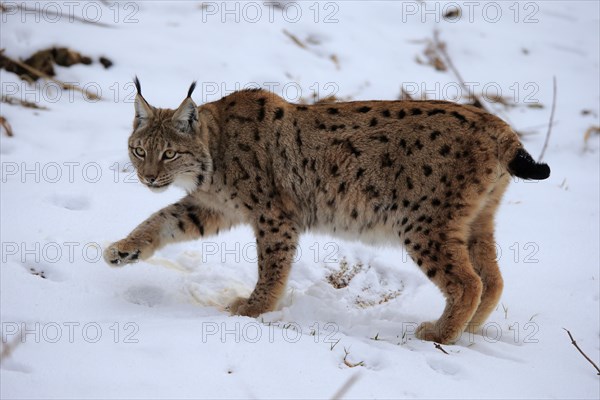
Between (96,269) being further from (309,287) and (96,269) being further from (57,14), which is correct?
(57,14)

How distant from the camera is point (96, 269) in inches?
226

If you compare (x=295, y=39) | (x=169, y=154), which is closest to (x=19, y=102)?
(x=169, y=154)

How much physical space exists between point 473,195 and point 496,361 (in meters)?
1.17

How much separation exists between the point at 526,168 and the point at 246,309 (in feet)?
7.40

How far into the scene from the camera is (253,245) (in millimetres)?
6836

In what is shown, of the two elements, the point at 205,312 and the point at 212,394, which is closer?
the point at 212,394

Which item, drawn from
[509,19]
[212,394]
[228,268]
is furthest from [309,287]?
[509,19]

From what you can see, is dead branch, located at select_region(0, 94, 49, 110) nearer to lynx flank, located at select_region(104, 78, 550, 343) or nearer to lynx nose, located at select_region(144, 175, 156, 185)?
lynx flank, located at select_region(104, 78, 550, 343)

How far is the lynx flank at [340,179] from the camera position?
17.6 ft

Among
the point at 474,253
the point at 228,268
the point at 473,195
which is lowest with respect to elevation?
the point at 228,268

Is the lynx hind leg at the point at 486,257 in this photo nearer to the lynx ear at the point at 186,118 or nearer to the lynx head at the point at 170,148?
the lynx head at the point at 170,148
